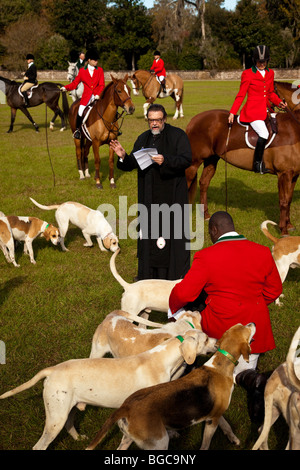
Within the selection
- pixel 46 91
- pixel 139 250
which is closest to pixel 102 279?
pixel 139 250

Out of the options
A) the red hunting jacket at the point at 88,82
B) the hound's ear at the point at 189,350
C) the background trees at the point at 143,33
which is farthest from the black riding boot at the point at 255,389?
the background trees at the point at 143,33

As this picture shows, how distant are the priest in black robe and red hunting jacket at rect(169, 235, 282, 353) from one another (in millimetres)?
1684

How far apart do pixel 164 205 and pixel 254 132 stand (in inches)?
164

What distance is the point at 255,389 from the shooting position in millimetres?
3604

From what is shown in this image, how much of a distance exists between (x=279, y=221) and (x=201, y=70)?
5645 centimetres

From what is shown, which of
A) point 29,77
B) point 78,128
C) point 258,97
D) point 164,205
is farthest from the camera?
point 29,77

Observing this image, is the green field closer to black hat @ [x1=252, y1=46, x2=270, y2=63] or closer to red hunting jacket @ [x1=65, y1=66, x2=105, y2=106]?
red hunting jacket @ [x1=65, y1=66, x2=105, y2=106]

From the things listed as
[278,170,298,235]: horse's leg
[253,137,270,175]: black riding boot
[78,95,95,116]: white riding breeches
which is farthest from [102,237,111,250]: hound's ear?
[78,95,95,116]: white riding breeches

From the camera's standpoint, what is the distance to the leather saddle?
28.4 ft

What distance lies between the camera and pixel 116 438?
149 inches

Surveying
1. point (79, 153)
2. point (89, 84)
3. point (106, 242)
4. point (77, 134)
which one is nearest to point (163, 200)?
point (106, 242)

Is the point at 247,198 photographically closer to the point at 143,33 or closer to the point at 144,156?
the point at 144,156
